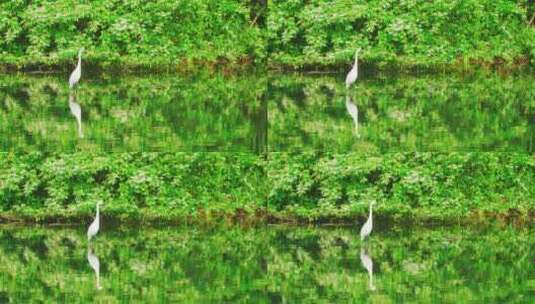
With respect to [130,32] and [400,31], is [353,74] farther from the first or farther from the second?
[130,32]

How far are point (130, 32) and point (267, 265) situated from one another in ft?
4.07

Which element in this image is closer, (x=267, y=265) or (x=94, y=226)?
(x=267, y=265)

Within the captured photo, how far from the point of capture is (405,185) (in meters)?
5.98

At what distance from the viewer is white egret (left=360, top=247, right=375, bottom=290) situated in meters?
5.09

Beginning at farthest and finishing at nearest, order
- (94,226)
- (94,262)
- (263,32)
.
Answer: (263,32) < (94,226) < (94,262)

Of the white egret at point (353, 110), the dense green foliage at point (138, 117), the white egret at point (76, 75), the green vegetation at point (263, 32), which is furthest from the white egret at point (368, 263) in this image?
the white egret at point (76, 75)

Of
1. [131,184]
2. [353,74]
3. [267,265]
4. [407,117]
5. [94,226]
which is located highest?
[353,74]

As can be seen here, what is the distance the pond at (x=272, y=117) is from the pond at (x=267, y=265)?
0.37m

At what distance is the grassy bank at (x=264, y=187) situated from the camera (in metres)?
5.93

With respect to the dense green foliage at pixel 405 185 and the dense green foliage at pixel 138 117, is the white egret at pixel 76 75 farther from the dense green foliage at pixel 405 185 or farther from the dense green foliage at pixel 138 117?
the dense green foliage at pixel 405 185

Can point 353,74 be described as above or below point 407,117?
above

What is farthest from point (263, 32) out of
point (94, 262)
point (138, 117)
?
point (94, 262)

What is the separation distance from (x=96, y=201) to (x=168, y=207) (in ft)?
1.03

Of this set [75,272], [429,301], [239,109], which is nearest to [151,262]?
[75,272]
